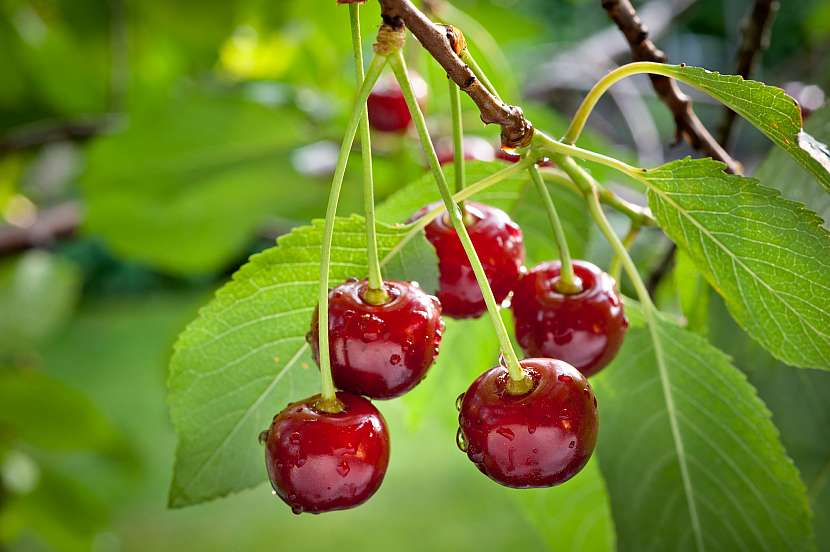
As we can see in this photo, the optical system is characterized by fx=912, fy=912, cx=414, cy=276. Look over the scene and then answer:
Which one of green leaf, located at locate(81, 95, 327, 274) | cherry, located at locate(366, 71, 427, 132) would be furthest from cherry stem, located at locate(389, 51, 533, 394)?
green leaf, located at locate(81, 95, 327, 274)

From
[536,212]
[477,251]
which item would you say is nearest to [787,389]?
[536,212]

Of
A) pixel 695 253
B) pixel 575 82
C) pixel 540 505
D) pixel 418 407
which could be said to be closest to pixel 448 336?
pixel 418 407

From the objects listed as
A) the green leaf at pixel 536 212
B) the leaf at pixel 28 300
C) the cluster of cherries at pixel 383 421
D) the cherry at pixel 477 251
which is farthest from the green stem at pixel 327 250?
the leaf at pixel 28 300

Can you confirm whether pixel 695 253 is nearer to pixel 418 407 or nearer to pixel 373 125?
pixel 418 407

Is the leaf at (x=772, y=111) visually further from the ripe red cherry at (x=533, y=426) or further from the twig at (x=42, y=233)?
the twig at (x=42, y=233)

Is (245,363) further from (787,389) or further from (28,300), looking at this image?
(28,300)

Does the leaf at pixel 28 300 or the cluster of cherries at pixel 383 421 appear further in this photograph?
the leaf at pixel 28 300

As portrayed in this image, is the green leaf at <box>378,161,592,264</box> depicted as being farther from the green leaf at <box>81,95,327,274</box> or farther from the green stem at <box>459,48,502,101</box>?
the green leaf at <box>81,95,327,274</box>
